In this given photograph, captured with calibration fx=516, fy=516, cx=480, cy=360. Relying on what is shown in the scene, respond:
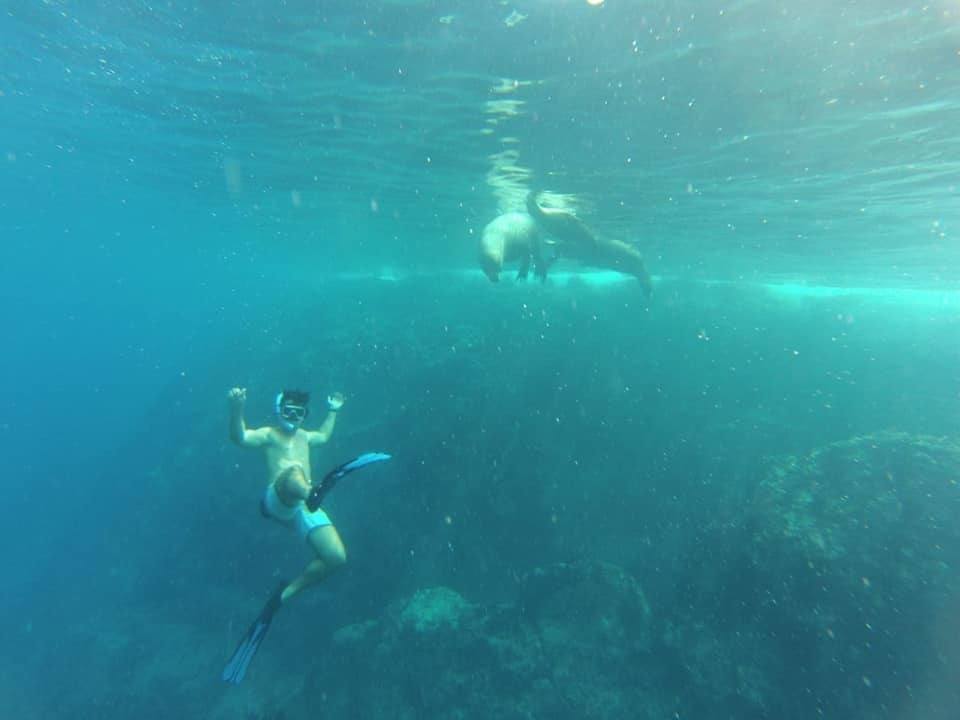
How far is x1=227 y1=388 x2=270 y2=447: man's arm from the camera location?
6.48m

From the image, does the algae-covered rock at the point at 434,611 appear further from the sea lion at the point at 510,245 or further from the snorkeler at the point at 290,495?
the sea lion at the point at 510,245

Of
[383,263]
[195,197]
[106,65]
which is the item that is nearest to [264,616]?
[106,65]

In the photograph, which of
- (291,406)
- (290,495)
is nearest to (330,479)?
(290,495)

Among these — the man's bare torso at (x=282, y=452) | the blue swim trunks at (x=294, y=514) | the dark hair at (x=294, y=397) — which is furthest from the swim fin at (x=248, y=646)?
the dark hair at (x=294, y=397)

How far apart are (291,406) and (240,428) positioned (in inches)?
26.7

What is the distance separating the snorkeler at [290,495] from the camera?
6.14 m

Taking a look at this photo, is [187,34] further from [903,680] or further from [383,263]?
[383,263]

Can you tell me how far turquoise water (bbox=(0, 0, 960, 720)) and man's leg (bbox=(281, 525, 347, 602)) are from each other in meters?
4.97

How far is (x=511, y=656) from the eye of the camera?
980 cm

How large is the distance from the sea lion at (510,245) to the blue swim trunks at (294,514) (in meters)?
6.35

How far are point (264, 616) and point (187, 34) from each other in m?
10.5

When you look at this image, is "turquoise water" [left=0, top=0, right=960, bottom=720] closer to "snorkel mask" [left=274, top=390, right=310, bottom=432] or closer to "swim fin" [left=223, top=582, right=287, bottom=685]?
"swim fin" [left=223, top=582, right=287, bottom=685]

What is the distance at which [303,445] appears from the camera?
7418 mm

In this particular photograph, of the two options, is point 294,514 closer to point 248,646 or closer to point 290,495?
point 290,495
